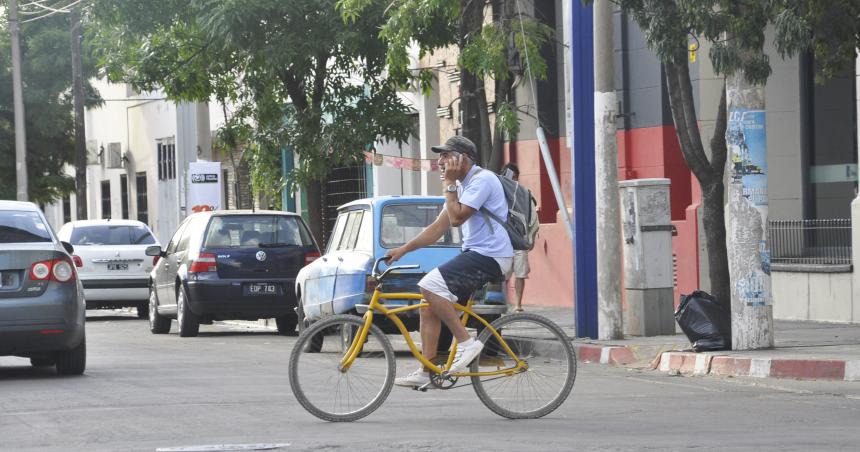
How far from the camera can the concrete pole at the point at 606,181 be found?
15.3 metres

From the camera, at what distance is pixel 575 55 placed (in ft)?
51.3

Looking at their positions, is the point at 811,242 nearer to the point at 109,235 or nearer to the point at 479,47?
the point at 479,47

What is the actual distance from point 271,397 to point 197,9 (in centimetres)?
1306

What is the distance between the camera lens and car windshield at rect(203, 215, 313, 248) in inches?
787

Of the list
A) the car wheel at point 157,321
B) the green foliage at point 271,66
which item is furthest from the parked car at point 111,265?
the car wheel at point 157,321

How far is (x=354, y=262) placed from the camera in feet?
50.0

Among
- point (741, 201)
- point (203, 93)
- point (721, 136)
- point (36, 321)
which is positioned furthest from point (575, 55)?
point (203, 93)

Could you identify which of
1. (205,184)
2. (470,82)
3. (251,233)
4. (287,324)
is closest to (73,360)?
(251,233)

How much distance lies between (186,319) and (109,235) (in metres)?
6.70

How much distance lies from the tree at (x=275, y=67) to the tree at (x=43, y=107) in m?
20.8

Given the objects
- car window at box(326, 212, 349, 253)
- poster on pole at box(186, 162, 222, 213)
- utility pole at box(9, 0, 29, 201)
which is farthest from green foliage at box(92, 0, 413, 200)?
utility pole at box(9, 0, 29, 201)

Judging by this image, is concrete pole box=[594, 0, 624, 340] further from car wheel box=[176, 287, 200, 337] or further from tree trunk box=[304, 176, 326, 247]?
tree trunk box=[304, 176, 326, 247]

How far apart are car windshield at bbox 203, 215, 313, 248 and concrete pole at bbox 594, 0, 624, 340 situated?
5604 mm

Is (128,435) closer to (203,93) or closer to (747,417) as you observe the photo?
(747,417)
